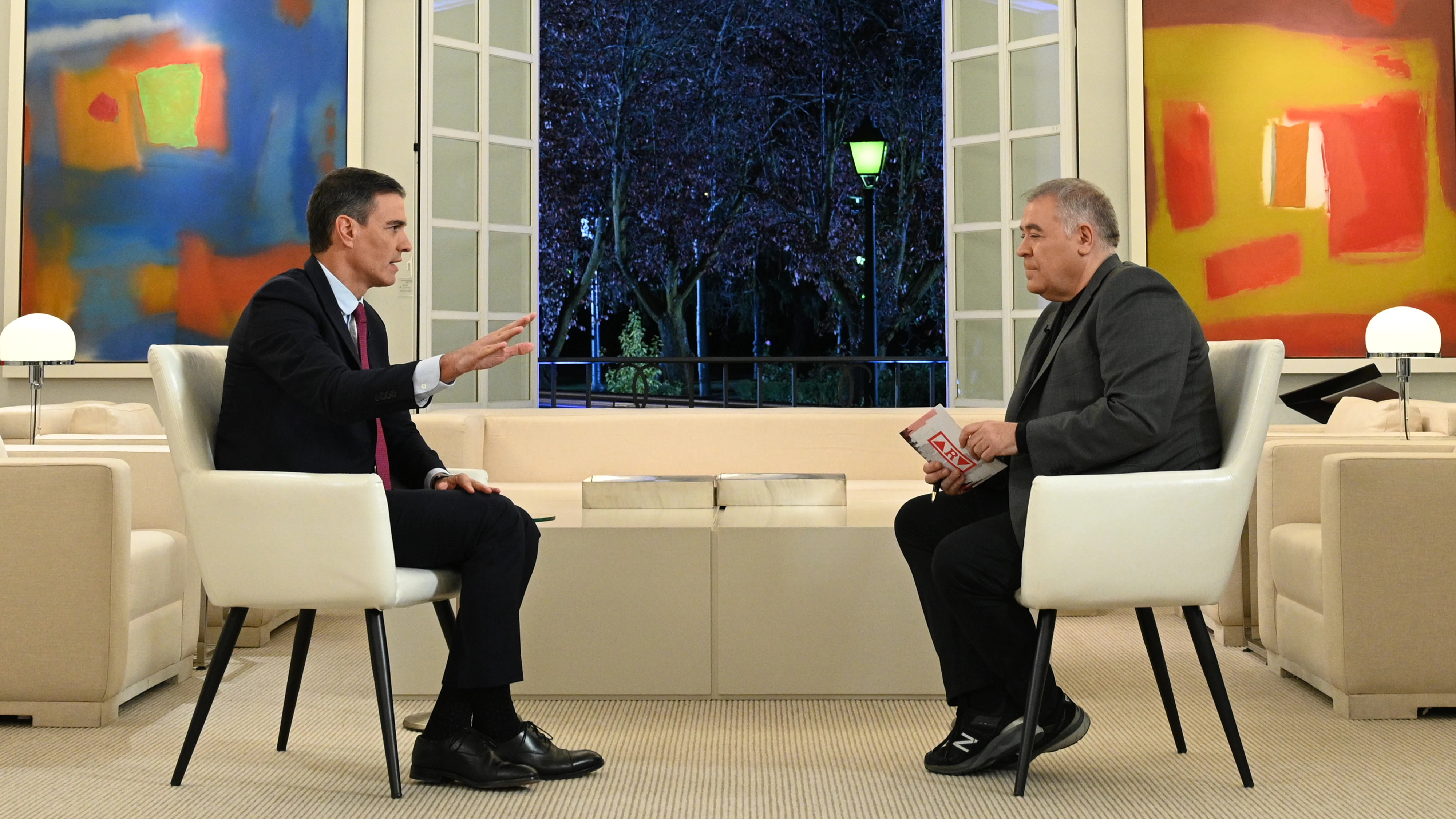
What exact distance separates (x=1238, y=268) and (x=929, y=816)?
13.7ft

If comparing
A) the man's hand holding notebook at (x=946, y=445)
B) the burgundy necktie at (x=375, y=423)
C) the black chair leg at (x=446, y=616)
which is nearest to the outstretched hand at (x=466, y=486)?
the burgundy necktie at (x=375, y=423)

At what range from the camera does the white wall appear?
18.4 ft

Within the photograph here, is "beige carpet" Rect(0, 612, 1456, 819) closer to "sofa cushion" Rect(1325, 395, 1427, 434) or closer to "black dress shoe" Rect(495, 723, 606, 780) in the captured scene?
"black dress shoe" Rect(495, 723, 606, 780)

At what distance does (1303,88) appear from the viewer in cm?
559

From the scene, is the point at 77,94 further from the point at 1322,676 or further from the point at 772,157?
the point at 772,157

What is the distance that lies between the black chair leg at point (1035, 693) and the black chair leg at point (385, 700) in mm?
1060

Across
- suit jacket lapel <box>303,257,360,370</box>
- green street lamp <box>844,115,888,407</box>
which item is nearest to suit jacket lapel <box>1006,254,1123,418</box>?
suit jacket lapel <box>303,257,360,370</box>

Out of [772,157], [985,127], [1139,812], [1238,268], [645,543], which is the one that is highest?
[772,157]

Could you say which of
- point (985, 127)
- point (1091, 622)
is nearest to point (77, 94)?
point (985, 127)

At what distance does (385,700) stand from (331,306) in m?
0.72

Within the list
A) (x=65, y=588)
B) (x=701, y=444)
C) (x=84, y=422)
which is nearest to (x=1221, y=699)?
(x=65, y=588)

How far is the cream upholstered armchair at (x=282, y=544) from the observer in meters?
2.16

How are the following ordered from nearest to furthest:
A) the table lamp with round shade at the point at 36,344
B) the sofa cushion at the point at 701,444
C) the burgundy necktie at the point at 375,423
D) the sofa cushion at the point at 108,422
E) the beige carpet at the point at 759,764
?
the beige carpet at the point at 759,764
the burgundy necktie at the point at 375,423
the table lamp with round shade at the point at 36,344
the sofa cushion at the point at 108,422
the sofa cushion at the point at 701,444

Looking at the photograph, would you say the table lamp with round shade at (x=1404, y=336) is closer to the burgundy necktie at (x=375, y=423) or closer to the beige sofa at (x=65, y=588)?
the burgundy necktie at (x=375, y=423)
